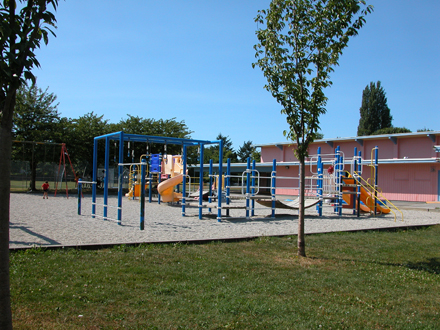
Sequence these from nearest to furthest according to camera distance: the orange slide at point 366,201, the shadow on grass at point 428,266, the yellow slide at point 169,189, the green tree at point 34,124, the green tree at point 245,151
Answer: the shadow on grass at point 428,266 < the orange slide at point 366,201 < the yellow slide at point 169,189 < the green tree at point 34,124 < the green tree at point 245,151

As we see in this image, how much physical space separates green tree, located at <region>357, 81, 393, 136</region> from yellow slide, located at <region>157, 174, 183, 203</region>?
58059 millimetres

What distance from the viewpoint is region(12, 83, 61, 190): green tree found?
27.2 metres

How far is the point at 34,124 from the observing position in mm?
27984

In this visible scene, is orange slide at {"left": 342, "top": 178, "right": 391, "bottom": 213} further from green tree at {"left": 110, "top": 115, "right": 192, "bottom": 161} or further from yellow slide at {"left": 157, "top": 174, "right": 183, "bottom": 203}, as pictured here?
green tree at {"left": 110, "top": 115, "right": 192, "bottom": 161}

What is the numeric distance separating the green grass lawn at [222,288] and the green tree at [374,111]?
66.9 metres

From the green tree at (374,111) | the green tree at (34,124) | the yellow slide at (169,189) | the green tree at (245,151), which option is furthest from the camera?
the green tree at (245,151)

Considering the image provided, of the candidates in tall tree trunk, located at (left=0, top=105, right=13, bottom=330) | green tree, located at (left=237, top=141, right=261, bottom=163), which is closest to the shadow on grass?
tall tree trunk, located at (left=0, top=105, right=13, bottom=330)

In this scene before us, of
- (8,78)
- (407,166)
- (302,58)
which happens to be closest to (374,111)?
(407,166)

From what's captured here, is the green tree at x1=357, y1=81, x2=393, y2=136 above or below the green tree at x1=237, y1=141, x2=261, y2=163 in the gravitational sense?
above

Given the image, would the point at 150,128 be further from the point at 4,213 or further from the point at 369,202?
the point at 4,213

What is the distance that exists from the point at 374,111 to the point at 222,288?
71.5 meters

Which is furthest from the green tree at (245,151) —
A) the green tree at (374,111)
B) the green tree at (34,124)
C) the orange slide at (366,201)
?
the orange slide at (366,201)

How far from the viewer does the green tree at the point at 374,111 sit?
229ft

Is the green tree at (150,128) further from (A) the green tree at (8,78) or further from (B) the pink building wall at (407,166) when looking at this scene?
(A) the green tree at (8,78)
